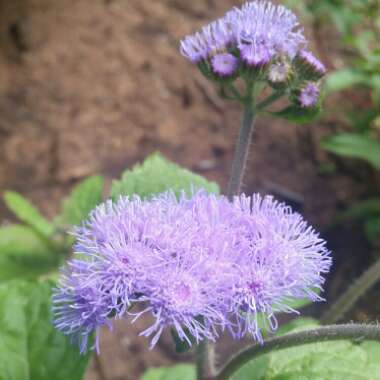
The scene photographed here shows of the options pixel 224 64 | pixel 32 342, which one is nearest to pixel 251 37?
pixel 224 64

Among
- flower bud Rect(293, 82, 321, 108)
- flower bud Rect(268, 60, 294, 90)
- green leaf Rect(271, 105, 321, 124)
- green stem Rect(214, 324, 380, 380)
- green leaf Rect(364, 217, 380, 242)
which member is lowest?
green stem Rect(214, 324, 380, 380)

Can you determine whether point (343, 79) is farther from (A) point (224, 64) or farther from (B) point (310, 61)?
(A) point (224, 64)

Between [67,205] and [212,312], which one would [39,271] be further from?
[212,312]

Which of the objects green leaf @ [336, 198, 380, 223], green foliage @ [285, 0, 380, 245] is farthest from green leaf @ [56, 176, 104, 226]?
green leaf @ [336, 198, 380, 223]

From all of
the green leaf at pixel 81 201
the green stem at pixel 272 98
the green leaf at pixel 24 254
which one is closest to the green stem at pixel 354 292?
the green stem at pixel 272 98

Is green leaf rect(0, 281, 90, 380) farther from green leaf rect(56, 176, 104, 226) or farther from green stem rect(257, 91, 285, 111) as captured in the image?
green stem rect(257, 91, 285, 111)

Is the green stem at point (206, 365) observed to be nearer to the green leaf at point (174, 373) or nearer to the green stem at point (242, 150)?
the green stem at point (242, 150)

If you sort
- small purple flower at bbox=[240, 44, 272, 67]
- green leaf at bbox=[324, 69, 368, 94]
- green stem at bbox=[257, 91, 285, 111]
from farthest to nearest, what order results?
green leaf at bbox=[324, 69, 368, 94] < green stem at bbox=[257, 91, 285, 111] < small purple flower at bbox=[240, 44, 272, 67]
